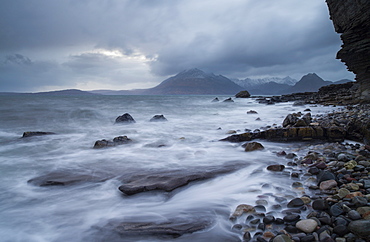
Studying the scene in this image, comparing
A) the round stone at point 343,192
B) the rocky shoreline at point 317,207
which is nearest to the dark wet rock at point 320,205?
the rocky shoreline at point 317,207

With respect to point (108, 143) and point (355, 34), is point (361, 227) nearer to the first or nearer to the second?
point (108, 143)

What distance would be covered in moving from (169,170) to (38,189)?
2.41 m

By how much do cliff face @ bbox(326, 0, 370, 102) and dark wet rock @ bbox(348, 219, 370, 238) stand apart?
38.9ft

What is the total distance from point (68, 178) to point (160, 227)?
8.53ft

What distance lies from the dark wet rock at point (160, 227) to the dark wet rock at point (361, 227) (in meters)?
1.41

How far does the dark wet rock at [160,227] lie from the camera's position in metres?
2.43

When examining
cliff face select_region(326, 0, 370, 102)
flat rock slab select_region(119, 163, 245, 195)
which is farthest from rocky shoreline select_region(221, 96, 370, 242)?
cliff face select_region(326, 0, 370, 102)

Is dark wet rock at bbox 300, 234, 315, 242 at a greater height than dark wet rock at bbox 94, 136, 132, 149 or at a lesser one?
→ lesser

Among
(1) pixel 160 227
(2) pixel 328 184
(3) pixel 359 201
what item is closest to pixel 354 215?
(3) pixel 359 201

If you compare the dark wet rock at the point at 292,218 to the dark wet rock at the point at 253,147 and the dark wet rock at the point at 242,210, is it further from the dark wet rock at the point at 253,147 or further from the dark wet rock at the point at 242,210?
the dark wet rock at the point at 253,147

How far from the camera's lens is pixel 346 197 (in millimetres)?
2463

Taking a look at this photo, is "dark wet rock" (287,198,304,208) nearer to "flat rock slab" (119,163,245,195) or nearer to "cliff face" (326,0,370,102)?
"flat rock slab" (119,163,245,195)

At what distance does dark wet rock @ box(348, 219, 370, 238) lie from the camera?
183cm

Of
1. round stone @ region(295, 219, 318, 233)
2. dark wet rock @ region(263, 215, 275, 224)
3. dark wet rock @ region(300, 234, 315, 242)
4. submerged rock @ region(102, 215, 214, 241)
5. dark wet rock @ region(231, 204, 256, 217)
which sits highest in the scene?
round stone @ region(295, 219, 318, 233)
